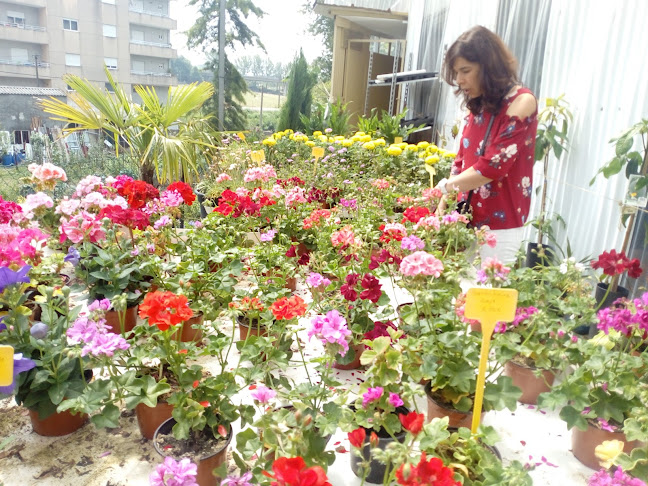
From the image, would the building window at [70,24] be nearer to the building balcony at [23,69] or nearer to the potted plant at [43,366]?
the building balcony at [23,69]

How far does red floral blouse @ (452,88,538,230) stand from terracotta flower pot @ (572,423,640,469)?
99cm

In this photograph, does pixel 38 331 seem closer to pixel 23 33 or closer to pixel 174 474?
pixel 174 474

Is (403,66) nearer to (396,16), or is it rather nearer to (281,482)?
(396,16)

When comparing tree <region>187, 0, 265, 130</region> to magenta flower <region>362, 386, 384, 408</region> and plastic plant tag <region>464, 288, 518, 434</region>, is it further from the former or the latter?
plastic plant tag <region>464, 288, 518, 434</region>

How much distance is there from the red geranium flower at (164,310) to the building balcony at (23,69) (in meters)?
3.31

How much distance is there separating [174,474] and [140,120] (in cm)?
346

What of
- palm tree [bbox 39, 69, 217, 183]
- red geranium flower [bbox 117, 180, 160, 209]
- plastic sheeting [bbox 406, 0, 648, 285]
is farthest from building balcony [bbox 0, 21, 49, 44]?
plastic sheeting [bbox 406, 0, 648, 285]

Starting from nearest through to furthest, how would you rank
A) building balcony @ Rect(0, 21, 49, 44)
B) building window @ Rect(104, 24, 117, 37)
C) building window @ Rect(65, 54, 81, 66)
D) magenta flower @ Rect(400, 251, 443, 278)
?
1. magenta flower @ Rect(400, 251, 443, 278)
2. building balcony @ Rect(0, 21, 49, 44)
3. building window @ Rect(65, 54, 81, 66)
4. building window @ Rect(104, 24, 117, 37)

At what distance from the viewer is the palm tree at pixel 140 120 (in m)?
3.64

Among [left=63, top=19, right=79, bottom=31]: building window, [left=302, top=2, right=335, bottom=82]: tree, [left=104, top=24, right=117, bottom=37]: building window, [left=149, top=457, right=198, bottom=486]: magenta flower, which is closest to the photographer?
[left=149, top=457, right=198, bottom=486]: magenta flower

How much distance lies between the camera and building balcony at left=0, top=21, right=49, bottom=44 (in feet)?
10.8

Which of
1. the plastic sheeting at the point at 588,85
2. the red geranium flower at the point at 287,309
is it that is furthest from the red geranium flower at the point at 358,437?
the plastic sheeting at the point at 588,85

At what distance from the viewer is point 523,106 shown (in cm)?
182

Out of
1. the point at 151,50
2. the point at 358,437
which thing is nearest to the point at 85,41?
the point at 151,50
